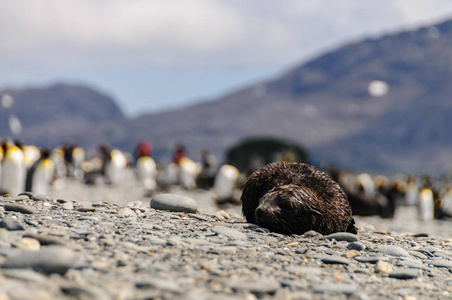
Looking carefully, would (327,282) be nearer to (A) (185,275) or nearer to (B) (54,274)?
(A) (185,275)

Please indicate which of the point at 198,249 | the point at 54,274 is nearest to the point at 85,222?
the point at 198,249

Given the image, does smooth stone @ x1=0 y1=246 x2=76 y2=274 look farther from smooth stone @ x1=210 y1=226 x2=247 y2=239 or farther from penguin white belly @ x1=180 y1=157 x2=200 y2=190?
penguin white belly @ x1=180 y1=157 x2=200 y2=190

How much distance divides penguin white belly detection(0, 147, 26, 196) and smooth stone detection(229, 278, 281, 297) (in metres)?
9.60

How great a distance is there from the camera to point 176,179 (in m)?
24.7

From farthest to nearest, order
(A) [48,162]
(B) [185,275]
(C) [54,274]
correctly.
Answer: (A) [48,162], (B) [185,275], (C) [54,274]

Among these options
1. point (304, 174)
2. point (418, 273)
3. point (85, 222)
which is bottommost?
point (418, 273)

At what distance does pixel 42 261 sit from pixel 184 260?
1.15m

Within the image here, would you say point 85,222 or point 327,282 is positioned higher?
point 85,222

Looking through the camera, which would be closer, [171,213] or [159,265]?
[159,265]

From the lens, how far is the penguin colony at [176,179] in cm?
1195

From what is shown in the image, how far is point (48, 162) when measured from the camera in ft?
41.7

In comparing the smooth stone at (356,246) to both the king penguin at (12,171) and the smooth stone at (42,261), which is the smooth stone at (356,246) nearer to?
the smooth stone at (42,261)

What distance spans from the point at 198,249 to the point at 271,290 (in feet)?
3.73

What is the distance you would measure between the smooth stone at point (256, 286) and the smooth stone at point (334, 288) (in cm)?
32
